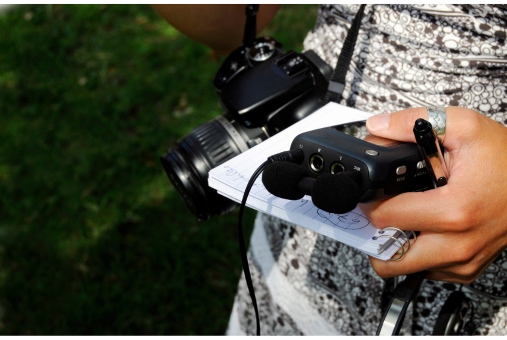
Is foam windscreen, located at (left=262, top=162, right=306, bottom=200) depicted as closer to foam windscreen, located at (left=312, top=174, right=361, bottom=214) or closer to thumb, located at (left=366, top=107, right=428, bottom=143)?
foam windscreen, located at (left=312, top=174, right=361, bottom=214)

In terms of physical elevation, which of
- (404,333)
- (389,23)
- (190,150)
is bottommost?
(404,333)

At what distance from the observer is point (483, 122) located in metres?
0.59

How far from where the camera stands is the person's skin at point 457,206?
1.86 feet

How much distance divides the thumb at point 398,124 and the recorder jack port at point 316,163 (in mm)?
100

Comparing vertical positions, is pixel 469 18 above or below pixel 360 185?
above

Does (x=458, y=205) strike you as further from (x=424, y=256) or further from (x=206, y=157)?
(x=206, y=157)

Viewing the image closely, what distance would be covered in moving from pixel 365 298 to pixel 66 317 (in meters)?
1.33

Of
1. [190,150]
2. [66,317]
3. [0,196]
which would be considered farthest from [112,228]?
[190,150]

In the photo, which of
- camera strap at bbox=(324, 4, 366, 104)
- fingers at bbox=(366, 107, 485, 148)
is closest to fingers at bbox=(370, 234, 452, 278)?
fingers at bbox=(366, 107, 485, 148)

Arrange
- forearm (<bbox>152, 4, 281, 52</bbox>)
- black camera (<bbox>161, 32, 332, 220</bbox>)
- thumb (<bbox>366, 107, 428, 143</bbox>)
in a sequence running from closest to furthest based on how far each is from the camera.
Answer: thumb (<bbox>366, 107, 428, 143</bbox>) < black camera (<bbox>161, 32, 332, 220</bbox>) < forearm (<bbox>152, 4, 281, 52</bbox>)

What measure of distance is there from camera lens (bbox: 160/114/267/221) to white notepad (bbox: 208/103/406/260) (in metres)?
0.17

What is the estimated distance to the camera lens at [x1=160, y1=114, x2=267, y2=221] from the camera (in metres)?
0.86

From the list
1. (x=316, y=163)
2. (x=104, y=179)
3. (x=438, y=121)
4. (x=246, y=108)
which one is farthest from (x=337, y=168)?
(x=104, y=179)

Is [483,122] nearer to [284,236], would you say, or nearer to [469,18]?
[469,18]
